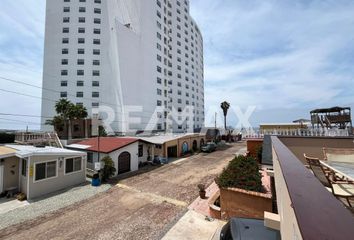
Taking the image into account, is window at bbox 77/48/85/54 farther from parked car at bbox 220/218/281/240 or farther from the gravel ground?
parked car at bbox 220/218/281/240

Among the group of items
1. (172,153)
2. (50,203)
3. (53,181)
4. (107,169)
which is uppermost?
(107,169)

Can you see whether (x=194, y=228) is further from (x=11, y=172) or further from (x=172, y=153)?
(x=172, y=153)

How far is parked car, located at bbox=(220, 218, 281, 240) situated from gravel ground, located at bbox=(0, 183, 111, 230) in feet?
34.7

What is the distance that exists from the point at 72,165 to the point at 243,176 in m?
13.7

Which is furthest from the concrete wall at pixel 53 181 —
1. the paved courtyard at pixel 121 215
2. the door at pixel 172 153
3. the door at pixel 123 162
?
the door at pixel 172 153

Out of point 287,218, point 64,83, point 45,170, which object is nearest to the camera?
point 287,218

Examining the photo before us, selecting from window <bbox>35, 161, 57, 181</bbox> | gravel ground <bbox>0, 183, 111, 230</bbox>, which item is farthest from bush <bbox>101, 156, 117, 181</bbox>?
window <bbox>35, 161, 57, 181</bbox>

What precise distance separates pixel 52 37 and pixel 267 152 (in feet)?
166

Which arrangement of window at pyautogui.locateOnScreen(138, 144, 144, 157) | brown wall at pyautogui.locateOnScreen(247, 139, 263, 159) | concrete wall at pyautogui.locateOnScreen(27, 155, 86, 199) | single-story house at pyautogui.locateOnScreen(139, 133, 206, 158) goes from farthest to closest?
1. single-story house at pyautogui.locateOnScreen(139, 133, 206, 158)
2. window at pyautogui.locateOnScreen(138, 144, 144, 157)
3. brown wall at pyautogui.locateOnScreen(247, 139, 263, 159)
4. concrete wall at pyautogui.locateOnScreen(27, 155, 86, 199)

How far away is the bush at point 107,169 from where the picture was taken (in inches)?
618

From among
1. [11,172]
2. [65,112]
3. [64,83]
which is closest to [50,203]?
[11,172]

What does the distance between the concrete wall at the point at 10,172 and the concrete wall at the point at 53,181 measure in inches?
105

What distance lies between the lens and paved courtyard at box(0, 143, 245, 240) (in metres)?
8.20

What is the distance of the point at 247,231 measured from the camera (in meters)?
4.92
